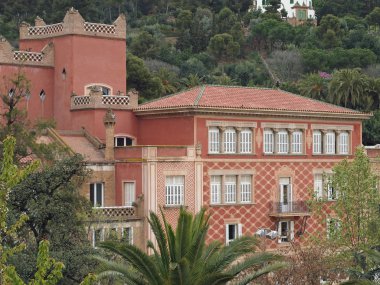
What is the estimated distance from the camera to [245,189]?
5012 centimetres

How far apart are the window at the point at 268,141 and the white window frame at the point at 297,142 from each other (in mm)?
1334

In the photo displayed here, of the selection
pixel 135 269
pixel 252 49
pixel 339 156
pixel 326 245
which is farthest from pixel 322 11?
pixel 135 269

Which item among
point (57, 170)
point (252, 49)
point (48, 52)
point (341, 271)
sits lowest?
point (341, 271)

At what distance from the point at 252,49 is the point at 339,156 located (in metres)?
71.7

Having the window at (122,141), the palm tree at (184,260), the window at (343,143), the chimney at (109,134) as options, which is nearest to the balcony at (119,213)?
the chimney at (109,134)

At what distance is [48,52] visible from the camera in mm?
51719

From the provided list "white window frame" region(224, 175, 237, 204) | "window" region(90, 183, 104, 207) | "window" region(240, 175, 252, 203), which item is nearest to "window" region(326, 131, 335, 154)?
"window" region(240, 175, 252, 203)

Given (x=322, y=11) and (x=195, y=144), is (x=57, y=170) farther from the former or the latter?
(x=322, y=11)

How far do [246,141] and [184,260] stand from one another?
22.0m

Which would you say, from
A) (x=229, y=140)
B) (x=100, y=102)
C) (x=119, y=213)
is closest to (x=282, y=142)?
(x=229, y=140)

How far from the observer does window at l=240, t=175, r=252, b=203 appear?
50.0 meters

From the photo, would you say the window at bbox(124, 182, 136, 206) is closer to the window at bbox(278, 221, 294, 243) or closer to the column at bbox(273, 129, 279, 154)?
the window at bbox(278, 221, 294, 243)

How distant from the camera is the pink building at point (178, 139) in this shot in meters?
47.4

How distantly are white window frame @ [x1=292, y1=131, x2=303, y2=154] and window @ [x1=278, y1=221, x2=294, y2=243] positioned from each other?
3.16 meters
